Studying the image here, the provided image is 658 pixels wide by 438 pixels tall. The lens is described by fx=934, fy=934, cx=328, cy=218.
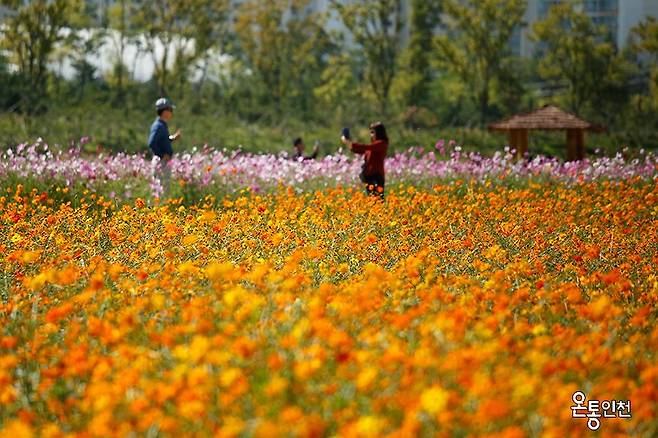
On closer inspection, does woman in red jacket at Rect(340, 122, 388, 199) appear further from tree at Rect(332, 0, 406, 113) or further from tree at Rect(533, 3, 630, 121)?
tree at Rect(533, 3, 630, 121)

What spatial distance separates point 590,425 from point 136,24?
41599 mm

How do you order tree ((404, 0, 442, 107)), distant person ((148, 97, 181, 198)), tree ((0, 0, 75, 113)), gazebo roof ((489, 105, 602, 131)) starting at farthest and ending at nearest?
tree ((404, 0, 442, 107)), tree ((0, 0, 75, 113)), gazebo roof ((489, 105, 602, 131)), distant person ((148, 97, 181, 198))

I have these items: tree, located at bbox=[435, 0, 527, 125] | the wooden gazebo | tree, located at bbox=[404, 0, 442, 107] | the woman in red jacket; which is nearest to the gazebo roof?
the wooden gazebo

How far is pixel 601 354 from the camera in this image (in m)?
3.84

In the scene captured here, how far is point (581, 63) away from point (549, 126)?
1441 centimetres

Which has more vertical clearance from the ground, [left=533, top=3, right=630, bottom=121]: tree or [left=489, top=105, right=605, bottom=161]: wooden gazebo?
[left=533, top=3, right=630, bottom=121]: tree

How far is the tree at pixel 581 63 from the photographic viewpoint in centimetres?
3569

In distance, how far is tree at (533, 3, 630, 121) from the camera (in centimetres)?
3569

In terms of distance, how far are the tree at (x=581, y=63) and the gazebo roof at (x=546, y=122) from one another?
42.3 ft

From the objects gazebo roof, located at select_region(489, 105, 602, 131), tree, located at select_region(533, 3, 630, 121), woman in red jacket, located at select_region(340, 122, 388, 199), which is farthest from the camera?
tree, located at select_region(533, 3, 630, 121)

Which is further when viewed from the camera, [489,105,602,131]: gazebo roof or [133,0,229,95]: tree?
[133,0,229,95]: tree

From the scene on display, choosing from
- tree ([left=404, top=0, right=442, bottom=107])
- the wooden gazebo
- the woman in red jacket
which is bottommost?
the wooden gazebo

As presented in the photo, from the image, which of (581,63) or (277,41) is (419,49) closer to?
(277,41)

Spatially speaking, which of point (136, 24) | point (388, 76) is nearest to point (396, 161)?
point (388, 76)
